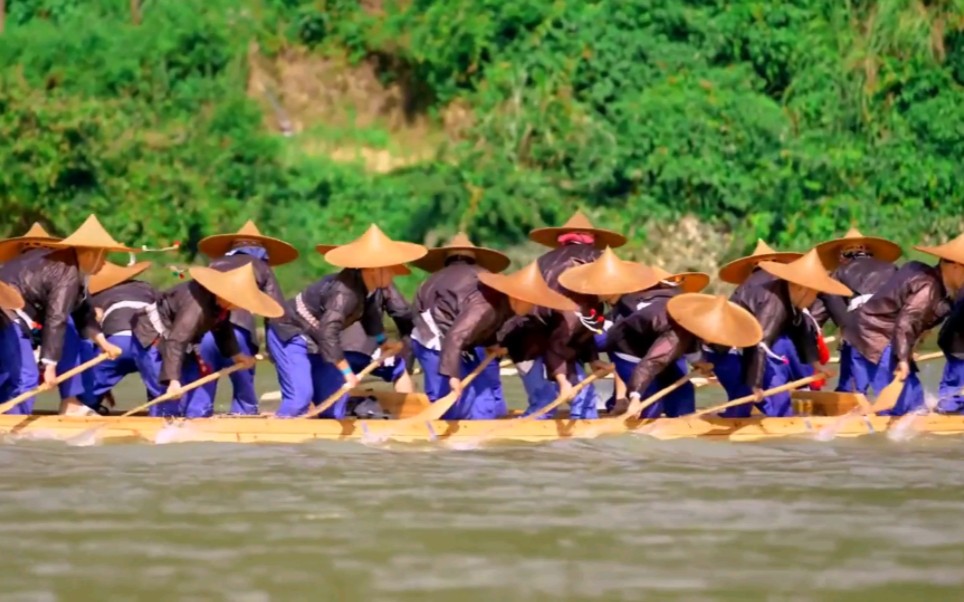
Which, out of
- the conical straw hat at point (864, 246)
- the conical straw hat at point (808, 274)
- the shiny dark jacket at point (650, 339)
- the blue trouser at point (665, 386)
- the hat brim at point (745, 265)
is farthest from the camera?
the conical straw hat at point (864, 246)

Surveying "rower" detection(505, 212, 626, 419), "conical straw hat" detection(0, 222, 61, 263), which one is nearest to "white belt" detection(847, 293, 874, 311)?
"rower" detection(505, 212, 626, 419)

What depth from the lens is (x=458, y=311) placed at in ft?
36.7

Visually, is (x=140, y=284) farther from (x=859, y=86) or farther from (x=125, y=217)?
(x=859, y=86)

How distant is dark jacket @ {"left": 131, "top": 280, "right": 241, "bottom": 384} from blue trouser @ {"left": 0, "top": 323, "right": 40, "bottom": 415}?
74 cm

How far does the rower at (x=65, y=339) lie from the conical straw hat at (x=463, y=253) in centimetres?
239

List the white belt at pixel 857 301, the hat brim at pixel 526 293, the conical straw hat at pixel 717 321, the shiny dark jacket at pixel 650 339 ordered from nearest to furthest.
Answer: the conical straw hat at pixel 717 321
the shiny dark jacket at pixel 650 339
the hat brim at pixel 526 293
the white belt at pixel 857 301

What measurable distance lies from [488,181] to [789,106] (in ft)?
13.2

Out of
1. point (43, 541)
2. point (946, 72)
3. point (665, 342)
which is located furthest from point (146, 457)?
point (946, 72)

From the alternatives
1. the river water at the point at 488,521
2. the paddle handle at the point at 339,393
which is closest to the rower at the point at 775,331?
the river water at the point at 488,521

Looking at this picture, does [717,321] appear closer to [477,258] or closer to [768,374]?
[768,374]

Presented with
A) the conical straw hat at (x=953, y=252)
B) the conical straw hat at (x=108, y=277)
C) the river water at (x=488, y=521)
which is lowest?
the river water at (x=488, y=521)

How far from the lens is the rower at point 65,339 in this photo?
11.3 meters

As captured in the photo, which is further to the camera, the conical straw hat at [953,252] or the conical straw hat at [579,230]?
the conical straw hat at [579,230]

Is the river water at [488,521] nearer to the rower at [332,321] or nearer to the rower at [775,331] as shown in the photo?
the rower at [775,331]
